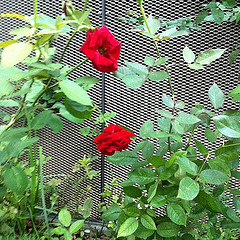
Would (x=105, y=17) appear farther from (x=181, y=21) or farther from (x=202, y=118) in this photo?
(x=202, y=118)

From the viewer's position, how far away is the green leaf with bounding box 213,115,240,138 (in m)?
0.75

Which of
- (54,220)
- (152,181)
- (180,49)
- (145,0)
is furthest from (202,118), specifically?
(54,220)

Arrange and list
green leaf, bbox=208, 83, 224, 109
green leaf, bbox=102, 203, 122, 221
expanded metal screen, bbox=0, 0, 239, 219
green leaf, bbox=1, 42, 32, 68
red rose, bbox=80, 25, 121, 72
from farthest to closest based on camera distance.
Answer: expanded metal screen, bbox=0, 0, 239, 219 → green leaf, bbox=102, 203, 122, 221 → green leaf, bbox=208, 83, 224, 109 → red rose, bbox=80, 25, 121, 72 → green leaf, bbox=1, 42, 32, 68

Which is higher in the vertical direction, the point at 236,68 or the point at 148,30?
the point at 148,30

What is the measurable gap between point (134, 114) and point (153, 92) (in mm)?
145

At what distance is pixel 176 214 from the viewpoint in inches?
32.2

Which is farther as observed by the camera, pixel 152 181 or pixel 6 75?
pixel 152 181

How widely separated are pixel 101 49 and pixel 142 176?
39 cm

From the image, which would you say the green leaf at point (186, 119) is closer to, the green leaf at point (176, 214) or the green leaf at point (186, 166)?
the green leaf at point (186, 166)

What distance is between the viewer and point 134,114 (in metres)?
1.48

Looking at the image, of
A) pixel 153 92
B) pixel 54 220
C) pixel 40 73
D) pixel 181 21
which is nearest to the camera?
pixel 40 73

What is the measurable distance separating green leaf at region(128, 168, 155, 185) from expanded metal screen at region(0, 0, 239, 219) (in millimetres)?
589

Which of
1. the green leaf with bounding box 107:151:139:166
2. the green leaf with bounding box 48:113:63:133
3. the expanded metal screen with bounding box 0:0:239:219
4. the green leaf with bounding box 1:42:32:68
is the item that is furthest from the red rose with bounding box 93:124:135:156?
the expanded metal screen with bounding box 0:0:239:219

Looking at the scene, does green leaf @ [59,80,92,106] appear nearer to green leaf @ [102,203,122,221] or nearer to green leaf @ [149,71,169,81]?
green leaf @ [149,71,169,81]
